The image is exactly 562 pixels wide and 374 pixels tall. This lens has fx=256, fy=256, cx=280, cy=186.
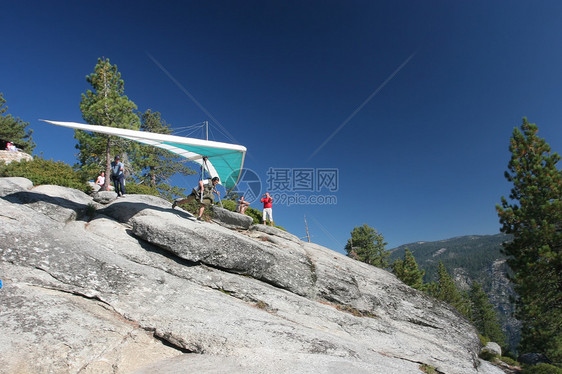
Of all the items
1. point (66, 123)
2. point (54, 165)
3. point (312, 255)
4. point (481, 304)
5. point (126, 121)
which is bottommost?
point (481, 304)

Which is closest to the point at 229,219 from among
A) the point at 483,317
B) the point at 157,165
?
the point at 157,165

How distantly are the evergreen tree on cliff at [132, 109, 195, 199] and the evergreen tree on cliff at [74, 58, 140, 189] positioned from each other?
8.01 metres

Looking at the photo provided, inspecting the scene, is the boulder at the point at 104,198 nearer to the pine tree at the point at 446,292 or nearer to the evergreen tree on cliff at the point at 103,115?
the evergreen tree on cliff at the point at 103,115

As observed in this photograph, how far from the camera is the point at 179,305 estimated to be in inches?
263

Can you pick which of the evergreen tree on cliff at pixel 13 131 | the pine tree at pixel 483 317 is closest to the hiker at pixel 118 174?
the evergreen tree on cliff at pixel 13 131

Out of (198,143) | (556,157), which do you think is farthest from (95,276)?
(556,157)

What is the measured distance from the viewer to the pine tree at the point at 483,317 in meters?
62.1

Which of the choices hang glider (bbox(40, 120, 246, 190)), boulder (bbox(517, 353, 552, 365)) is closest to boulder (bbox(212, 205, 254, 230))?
hang glider (bbox(40, 120, 246, 190))

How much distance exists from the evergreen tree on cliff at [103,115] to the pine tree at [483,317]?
8018 cm

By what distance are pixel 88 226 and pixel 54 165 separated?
16.3 meters

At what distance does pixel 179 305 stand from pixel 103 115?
2315 centimetres

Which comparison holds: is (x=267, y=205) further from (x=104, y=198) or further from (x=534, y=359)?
(x=534, y=359)

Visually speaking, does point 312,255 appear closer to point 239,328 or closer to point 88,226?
Result: point 239,328

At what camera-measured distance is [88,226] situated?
973 centimetres
